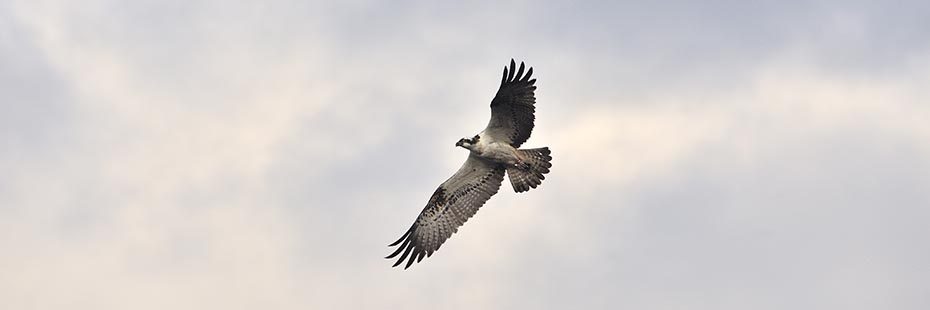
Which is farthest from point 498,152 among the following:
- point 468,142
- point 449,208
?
point 449,208

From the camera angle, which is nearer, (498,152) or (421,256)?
(498,152)

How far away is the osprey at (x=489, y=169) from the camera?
74.4 feet

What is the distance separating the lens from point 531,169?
23469 mm

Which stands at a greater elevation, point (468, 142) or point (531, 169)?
point (468, 142)

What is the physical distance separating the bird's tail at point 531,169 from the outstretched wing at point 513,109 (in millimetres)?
337

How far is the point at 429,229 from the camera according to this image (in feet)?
79.9

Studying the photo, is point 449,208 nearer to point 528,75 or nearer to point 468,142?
point 468,142

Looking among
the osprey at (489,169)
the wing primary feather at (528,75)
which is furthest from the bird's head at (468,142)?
the wing primary feather at (528,75)

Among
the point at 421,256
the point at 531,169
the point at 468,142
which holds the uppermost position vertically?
the point at 468,142

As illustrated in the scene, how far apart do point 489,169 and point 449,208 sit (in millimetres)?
1172

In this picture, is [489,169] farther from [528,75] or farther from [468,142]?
[528,75]

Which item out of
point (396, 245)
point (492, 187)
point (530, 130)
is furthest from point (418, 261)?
point (530, 130)

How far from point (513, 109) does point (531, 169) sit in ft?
4.54

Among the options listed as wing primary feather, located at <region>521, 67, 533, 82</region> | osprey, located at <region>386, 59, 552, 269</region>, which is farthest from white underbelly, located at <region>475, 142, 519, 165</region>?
wing primary feather, located at <region>521, 67, 533, 82</region>
